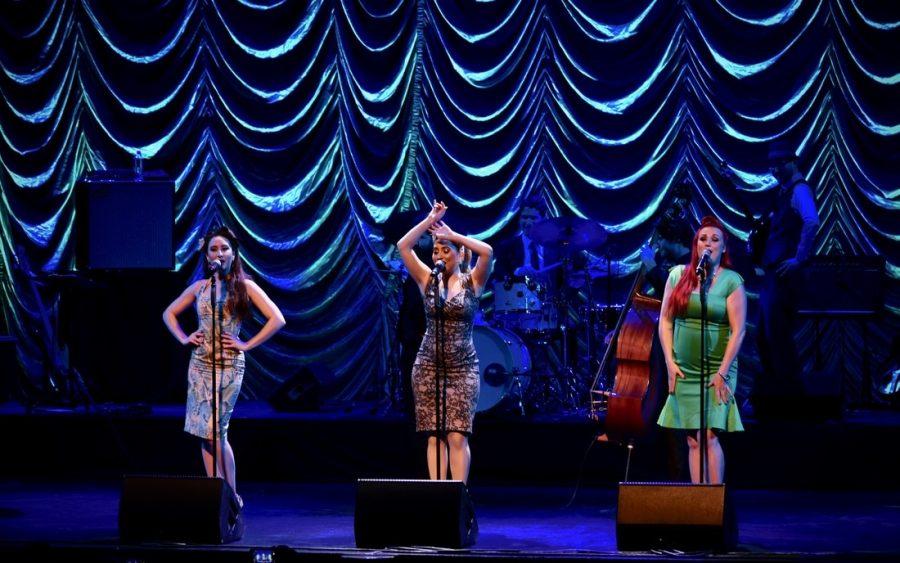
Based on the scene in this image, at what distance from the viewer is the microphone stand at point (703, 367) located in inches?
279

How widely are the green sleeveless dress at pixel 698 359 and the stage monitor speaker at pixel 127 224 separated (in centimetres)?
622

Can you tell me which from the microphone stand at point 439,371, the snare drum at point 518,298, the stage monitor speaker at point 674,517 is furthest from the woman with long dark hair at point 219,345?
the snare drum at point 518,298

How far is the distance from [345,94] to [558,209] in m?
2.66

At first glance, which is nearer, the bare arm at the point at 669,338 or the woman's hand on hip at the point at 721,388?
the woman's hand on hip at the point at 721,388

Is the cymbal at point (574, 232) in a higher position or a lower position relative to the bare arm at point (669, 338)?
higher

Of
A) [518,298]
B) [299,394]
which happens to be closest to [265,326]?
[299,394]

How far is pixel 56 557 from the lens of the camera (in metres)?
7.07

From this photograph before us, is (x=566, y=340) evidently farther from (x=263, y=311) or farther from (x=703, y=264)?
(x=703, y=264)

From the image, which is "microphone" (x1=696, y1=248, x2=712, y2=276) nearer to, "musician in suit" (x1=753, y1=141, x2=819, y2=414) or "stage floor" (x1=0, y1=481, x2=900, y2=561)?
"stage floor" (x1=0, y1=481, x2=900, y2=561)

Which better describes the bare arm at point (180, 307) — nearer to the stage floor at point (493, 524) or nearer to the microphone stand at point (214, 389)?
the microphone stand at point (214, 389)

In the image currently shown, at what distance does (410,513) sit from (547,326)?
4.68 m

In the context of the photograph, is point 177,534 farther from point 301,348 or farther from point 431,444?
point 301,348

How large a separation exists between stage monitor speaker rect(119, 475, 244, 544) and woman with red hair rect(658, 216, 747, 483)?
287cm

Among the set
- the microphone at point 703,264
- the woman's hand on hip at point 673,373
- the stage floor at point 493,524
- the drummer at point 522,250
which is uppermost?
the drummer at point 522,250
